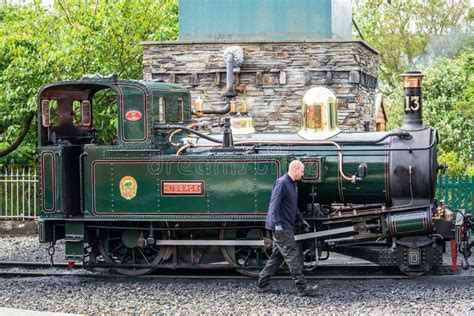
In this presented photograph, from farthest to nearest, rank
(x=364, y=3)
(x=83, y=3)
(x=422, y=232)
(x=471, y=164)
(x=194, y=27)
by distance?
(x=364, y=3) < (x=471, y=164) < (x=83, y=3) < (x=194, y=27) < (x=422, y=232)

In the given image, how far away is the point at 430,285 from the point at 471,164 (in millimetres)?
15923

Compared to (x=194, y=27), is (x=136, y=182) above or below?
below

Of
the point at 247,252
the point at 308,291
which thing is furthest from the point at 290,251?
the point at 247,252

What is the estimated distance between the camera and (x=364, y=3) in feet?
116

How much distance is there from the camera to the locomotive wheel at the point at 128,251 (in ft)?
37.3

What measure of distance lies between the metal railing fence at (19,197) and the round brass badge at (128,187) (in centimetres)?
561

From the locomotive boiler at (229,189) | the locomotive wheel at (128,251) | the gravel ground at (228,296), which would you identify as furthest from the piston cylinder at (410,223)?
the locomotive wheel at (128,251)

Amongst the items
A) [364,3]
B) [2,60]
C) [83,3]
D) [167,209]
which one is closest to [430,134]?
[167,209]

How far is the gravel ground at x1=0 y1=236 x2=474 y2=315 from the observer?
916cm

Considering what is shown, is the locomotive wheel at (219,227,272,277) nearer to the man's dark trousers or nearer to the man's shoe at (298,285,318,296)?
the man's dark trousers

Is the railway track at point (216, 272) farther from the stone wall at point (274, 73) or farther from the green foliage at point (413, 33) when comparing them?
the green foliage at point (413, 33)

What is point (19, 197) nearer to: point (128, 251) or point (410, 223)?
point (128, 251)

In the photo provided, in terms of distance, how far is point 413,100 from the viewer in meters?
11.0

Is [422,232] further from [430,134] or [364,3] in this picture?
[364,3]
